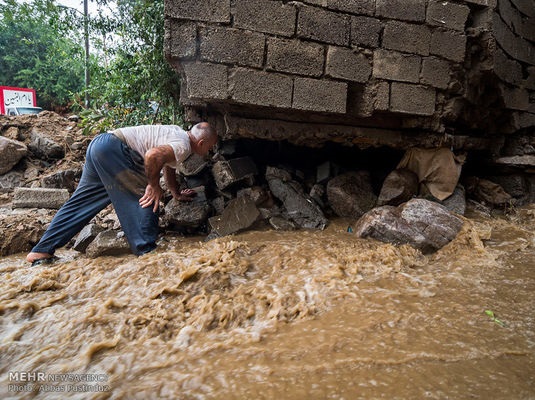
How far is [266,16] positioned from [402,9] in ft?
5.04

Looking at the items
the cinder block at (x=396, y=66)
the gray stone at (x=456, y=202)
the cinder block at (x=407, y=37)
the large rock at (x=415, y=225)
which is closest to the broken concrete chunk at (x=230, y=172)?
the large rock at (x=415, y=225)

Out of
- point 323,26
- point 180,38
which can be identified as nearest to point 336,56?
point 323,26

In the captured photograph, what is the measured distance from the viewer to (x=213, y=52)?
312cm

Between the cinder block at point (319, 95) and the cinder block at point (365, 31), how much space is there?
512 mm

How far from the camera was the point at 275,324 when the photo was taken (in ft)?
6.31

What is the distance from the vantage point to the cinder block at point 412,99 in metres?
3.54

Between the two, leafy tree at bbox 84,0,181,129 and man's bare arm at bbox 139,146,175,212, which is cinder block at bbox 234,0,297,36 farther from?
leafy tree at bbox 84,0,181,129

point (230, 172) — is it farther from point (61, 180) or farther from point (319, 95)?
point (61, 180)

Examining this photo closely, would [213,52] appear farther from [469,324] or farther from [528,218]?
[528,218]

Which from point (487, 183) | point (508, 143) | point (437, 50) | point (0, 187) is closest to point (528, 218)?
point (487, 183)

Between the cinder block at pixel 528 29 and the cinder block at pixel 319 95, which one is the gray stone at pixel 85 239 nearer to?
the cinder block at pixel 319 95

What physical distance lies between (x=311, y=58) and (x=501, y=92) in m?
2.88

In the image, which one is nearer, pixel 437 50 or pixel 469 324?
pixel 469 324

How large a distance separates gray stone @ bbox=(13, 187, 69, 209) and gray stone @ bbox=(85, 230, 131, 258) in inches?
64.6
